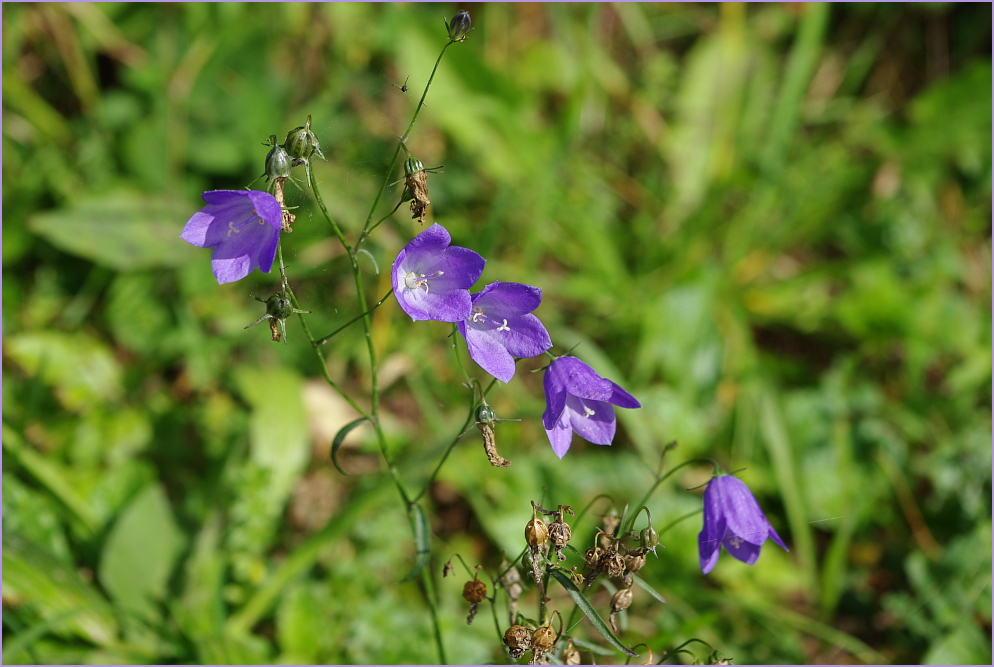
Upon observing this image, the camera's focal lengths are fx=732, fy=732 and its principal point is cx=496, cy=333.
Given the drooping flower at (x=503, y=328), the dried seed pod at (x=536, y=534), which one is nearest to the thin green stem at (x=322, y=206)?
the drooping flower at (x=503, y=328)

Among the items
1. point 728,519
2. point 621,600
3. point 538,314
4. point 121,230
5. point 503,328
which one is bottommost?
point 621,600

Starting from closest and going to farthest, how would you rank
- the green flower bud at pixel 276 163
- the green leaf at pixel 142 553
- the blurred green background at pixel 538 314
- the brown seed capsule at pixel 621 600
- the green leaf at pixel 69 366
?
the green flower bud at pixel 276 163
the brown seed capsule at pixel 621 600
the green leaf at pixel 142 553
the blurred green background at pixel 538 314
the green leaf at pixel 69 366

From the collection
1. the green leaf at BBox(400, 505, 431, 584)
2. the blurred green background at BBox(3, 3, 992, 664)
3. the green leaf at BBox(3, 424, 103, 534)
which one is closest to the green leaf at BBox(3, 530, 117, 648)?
the blurred green background at BBox(3, 3, 992, 664)

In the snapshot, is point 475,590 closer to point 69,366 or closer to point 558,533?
point 558,533

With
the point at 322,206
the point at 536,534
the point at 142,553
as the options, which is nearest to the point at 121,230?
the point at 142,553

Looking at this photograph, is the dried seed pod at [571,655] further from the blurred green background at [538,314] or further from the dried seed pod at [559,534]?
the blurred green background at [538,314]

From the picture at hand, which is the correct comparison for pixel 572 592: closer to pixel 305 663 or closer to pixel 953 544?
pixel 305 663
